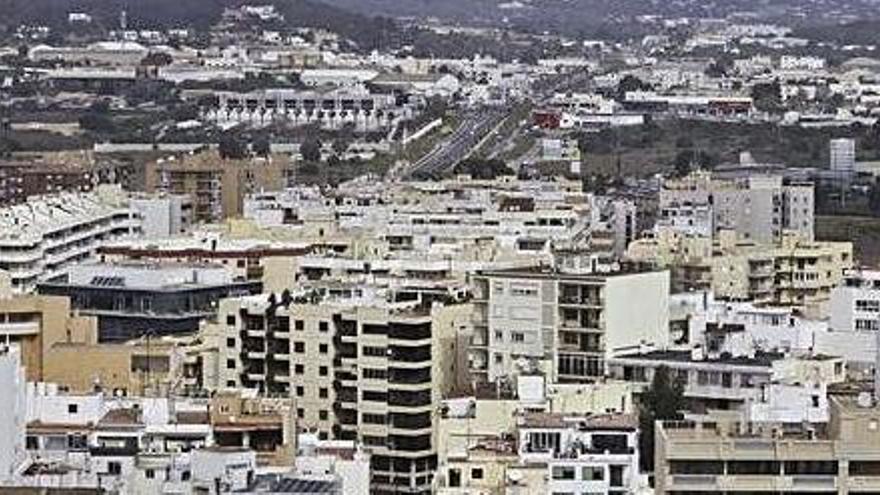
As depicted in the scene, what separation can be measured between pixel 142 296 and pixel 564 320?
6.11m

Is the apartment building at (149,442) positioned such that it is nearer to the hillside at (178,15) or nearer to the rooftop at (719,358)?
the rooftop at (719,358)

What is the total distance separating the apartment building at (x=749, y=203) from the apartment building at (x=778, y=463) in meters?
24.6

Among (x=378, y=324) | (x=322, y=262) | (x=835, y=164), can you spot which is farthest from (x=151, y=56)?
(x=378, y=324)

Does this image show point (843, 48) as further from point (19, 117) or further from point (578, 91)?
point (19, 117)

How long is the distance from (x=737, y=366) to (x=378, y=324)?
3.29 metres

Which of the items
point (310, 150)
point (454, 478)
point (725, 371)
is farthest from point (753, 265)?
point (310, 150)

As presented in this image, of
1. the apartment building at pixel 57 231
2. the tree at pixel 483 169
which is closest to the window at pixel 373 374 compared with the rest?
the apartment building at pixel 57 231

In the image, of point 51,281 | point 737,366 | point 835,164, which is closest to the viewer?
point 737,366

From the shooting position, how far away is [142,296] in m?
37.0

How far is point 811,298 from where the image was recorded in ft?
128

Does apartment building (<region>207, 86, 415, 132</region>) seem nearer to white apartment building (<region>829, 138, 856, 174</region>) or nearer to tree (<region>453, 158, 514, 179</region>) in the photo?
white apartment building (<region>829, 138, 856, 174</region>)

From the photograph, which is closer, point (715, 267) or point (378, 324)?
point (378, 324)

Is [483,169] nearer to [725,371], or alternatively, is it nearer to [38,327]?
[38,327]

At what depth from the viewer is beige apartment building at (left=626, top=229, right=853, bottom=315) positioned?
39250 mm
